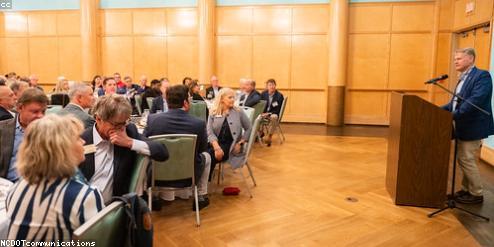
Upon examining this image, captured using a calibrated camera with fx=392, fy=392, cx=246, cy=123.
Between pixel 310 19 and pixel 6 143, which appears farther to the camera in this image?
pixel 310 19

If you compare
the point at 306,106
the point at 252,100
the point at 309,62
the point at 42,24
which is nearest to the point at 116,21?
the point at 42,24

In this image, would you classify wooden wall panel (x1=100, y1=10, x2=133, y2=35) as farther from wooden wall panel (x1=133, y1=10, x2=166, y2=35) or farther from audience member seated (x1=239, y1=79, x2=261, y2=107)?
audience member seated (x1=239, y1=79, x2=261, y2=107)

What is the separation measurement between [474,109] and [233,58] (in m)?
7.67

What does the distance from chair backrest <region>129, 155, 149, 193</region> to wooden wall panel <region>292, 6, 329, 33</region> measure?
341 inches

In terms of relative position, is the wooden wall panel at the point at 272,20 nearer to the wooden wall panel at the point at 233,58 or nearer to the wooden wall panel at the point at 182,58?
the wooden wall panel at the point at 233,58

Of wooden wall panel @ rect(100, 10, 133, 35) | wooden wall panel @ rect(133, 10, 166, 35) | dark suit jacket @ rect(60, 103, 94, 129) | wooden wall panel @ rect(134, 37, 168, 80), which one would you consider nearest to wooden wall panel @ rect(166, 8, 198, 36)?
wooden wall panel @ rect(133, 10, 166, 35)

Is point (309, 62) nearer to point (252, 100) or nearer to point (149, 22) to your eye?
point (252, 100)

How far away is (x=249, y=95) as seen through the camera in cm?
740

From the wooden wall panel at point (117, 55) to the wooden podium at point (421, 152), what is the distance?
9.15 metres

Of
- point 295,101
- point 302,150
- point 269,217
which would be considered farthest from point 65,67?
point 269,217

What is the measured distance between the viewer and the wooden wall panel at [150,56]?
1134 cm

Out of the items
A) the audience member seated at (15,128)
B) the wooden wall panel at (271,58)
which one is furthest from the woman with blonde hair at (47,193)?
the wooden wall panel at (271,58)

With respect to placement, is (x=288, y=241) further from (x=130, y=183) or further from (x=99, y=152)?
(x=99, y=152)

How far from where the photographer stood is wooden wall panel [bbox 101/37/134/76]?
11.5 meters
